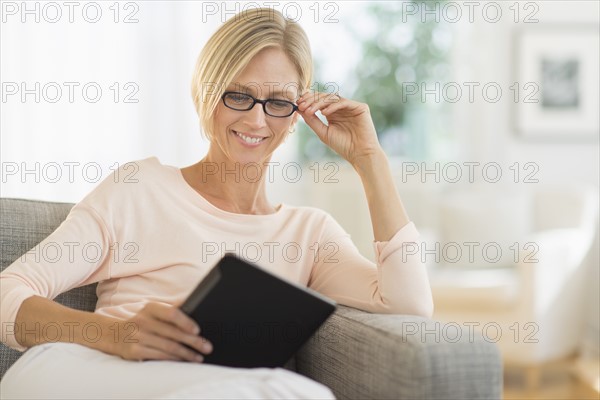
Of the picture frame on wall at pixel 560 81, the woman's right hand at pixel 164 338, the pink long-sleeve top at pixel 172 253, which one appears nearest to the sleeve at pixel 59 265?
the pink long-sleeve top at pixel 172 253

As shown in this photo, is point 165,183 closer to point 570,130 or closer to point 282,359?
point 282,359

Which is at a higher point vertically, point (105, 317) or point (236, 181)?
point (236, 181)

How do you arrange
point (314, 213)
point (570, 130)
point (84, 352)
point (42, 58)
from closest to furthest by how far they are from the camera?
point (84, 352)
point (314, 213)
point (42, 58)
point (570, 130)

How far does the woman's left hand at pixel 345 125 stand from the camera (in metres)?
1.58

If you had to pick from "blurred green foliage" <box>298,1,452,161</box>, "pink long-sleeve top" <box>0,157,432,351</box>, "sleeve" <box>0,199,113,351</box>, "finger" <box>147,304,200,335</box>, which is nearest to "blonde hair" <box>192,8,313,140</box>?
"pink long-sleeve top" <box>0,157,432,351</box>

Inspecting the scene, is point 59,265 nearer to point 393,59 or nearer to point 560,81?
point 393,59

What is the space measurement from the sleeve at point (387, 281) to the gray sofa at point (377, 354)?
52 mm

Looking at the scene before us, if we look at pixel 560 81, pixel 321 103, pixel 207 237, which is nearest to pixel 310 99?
pixel 321 103

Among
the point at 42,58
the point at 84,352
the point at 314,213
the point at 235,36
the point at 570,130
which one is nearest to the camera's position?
the point at 84,352

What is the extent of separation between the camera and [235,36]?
1547 mm

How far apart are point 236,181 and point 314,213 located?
0.61 ft

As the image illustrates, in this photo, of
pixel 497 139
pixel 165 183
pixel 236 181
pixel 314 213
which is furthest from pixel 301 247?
pixel 497 139

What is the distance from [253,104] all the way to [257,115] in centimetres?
3

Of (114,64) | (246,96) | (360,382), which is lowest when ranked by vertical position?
(360,382)
